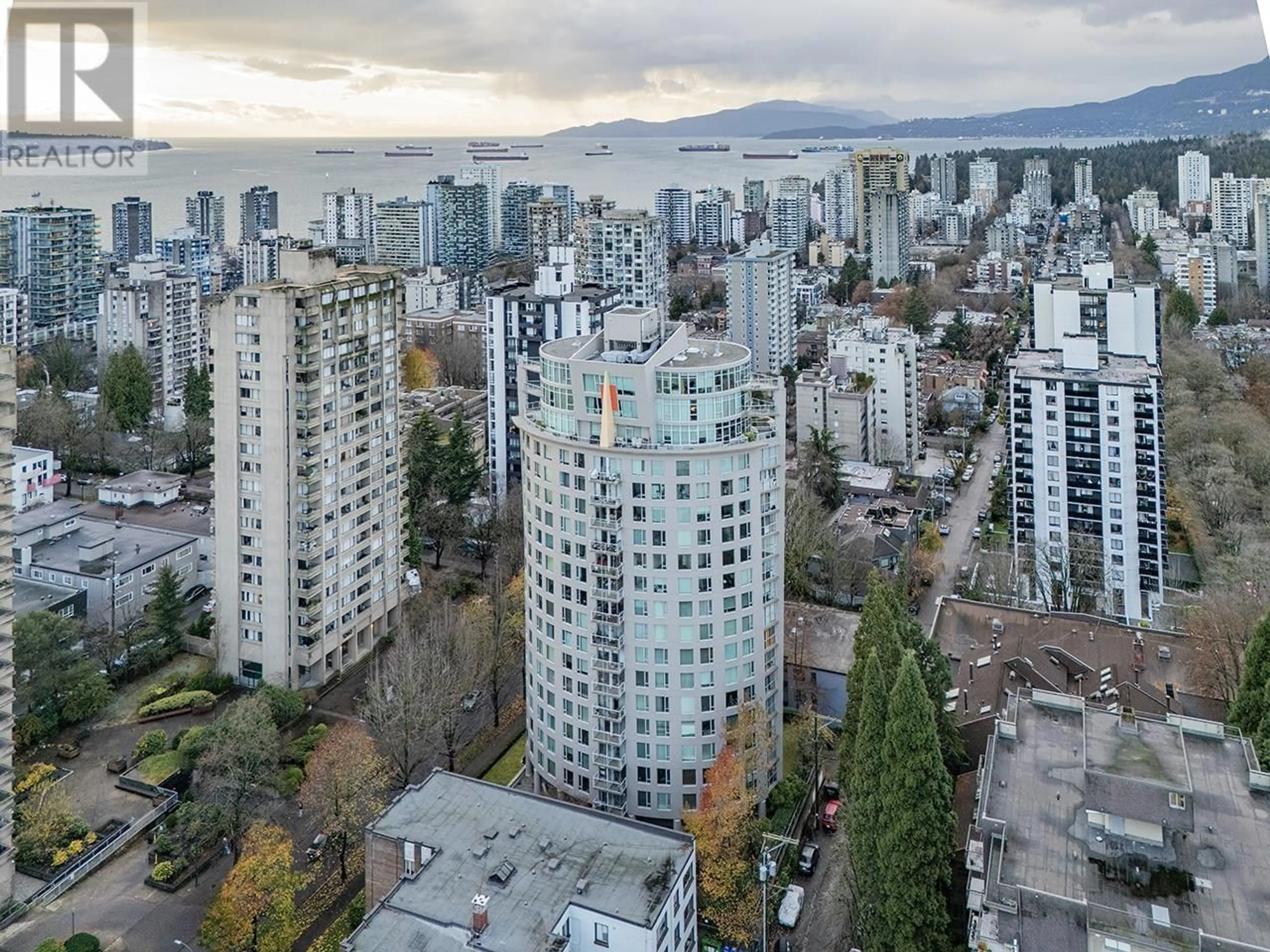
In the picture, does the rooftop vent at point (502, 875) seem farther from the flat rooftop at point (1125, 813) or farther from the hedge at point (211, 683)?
the hedge at point (211, 683)

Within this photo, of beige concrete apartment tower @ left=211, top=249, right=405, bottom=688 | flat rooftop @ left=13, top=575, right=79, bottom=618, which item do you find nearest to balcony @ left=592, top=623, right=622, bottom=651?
beige concrete apartment tower @ left=211, top=249, right=405, bottom=688

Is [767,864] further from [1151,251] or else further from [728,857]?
[1151,251]

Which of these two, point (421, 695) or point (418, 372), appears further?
point (418, 372)

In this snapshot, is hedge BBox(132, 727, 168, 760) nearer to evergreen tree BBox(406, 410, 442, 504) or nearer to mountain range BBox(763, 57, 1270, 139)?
evergreen tree BBox(406, 410, 442, 504)

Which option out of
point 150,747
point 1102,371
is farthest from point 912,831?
point 1102,371

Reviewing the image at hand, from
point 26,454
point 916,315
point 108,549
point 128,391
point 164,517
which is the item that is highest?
point 916,315
